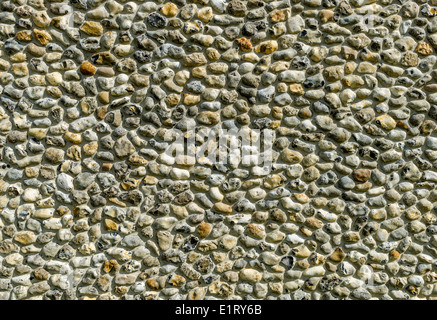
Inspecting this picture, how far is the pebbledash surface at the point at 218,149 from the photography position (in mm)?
2932

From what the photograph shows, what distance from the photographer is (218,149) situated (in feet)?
9.75

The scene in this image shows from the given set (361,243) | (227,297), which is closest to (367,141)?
(361,243)

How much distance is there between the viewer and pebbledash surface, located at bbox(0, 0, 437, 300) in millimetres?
2932

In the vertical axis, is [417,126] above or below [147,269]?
above

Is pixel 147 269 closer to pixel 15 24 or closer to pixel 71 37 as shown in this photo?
pixel 71 37

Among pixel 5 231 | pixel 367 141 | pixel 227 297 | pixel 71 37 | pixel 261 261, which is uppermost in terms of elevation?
pixel 71 37

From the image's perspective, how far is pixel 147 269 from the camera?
2961 mm

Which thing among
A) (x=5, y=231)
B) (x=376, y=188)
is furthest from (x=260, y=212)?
(x=5, y=231)

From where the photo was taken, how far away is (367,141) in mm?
3004

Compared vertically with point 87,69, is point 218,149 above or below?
below

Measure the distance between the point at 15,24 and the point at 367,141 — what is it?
7.86ft

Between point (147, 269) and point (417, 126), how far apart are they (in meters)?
2.01

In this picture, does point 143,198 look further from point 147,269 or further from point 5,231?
point 5,231

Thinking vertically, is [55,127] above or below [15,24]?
below
